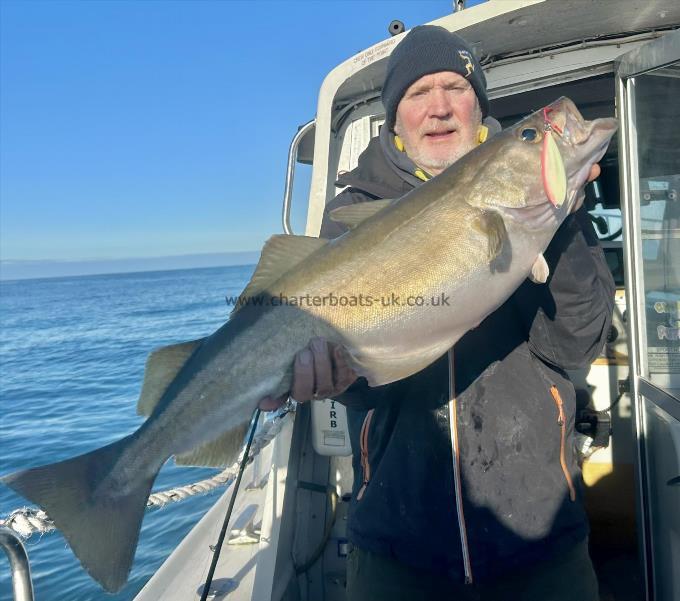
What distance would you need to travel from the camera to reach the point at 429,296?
228 cm

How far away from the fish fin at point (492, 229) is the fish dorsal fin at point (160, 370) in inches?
50.5

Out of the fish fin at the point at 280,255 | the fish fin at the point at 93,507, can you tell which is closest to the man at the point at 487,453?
the fish fin at the point at 280,255

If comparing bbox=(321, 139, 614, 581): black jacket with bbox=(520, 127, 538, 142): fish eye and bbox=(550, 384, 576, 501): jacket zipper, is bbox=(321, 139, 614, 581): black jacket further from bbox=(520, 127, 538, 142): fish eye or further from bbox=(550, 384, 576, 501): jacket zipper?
bbox=(520, 127, 538, 142): fish eye

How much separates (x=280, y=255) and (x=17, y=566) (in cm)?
153

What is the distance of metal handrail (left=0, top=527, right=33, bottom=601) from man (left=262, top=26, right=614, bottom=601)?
1155mm

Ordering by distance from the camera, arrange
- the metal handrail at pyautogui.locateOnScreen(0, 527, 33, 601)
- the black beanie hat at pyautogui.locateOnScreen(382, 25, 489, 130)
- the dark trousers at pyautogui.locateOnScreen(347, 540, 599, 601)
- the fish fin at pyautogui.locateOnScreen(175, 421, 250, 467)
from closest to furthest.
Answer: the metal handrail at pyautogui.locateOnScreen(0, 527, 33, 601) → the dark trousers at pyautogui.locateOnScreen(347, 540, 599, 601) → the fish fin at pyautogui.locateOnScreen(175, 421, 250, 467) → the black beanie hat at pyautogui.locateOnScreen(382, 25, 489, 130)

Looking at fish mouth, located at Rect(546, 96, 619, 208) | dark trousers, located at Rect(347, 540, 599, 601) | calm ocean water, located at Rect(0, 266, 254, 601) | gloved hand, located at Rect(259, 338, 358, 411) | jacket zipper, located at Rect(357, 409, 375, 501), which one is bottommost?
calm ocean water, located at Rect(0, 266, 254, 601)

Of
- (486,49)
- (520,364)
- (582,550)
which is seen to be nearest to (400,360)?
(520,364)

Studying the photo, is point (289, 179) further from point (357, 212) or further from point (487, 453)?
point (487, 453)

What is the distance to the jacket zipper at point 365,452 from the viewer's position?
2545mm

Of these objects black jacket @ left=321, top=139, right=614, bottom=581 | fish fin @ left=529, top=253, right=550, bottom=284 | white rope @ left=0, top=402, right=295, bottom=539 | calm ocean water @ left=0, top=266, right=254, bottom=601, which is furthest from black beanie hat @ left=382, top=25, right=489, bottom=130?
calm ocean water @ left=0, top=266, right=254, bottom=601

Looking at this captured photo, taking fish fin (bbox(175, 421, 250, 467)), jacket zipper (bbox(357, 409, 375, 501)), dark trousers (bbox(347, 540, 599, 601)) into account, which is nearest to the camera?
dark trousers (bbox(347, 540, 599, 601))

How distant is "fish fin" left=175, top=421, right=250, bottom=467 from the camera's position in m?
2.37

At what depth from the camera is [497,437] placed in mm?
2371
